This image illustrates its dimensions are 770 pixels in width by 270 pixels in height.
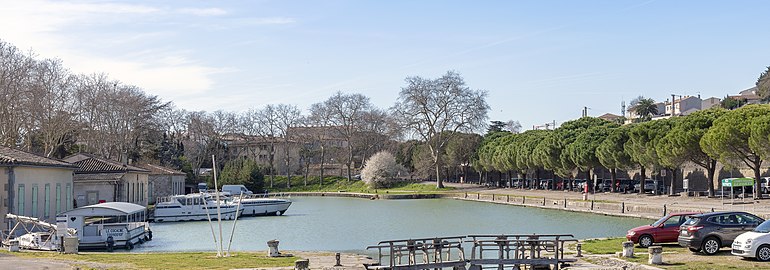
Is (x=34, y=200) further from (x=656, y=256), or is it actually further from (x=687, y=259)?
(x=687, y=259)

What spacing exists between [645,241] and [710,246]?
378cm

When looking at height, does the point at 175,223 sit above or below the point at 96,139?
below

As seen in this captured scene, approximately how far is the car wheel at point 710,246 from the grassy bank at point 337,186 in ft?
240

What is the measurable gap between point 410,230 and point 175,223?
18909 millimetres

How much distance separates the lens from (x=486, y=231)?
45219mm

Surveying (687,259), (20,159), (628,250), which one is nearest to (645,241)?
(628,250)

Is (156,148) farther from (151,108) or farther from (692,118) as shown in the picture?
(692,118)

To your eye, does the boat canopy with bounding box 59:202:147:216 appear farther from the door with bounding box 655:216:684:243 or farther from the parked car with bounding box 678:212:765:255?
the parked car with bounding box 678:212:765:255

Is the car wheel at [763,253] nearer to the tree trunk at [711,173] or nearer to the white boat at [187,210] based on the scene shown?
the tree trunk at [711,173]

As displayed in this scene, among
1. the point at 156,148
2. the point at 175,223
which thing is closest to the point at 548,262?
the point at 175,223

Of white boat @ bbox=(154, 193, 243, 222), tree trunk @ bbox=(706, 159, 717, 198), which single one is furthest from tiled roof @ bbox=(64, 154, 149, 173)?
tree trunk @ bbox=(706, 159, 717, 198)

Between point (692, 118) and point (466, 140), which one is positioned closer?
point (692, 118)

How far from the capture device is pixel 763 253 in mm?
22422

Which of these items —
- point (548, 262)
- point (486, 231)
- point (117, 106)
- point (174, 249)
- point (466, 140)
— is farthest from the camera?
point (466, 140)
